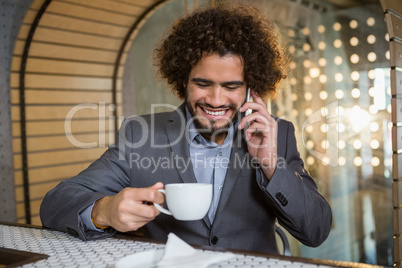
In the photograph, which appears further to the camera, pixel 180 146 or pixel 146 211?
pixel 180 146

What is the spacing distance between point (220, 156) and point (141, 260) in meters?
1.00

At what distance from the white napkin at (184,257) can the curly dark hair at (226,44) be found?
1.19 meters

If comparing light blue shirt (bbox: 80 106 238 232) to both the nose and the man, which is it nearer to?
the man

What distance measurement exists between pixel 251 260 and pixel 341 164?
2.56 metres

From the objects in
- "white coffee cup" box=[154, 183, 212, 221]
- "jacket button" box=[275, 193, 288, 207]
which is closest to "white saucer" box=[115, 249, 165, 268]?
"white coffee cup" box=[154, 183, 212, 221]

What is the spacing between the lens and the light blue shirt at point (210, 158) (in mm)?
1962

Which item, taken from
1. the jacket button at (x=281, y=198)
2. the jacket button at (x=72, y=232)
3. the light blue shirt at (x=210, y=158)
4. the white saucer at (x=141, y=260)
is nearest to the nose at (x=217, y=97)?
the light blue shirt at (x=210, y=158)

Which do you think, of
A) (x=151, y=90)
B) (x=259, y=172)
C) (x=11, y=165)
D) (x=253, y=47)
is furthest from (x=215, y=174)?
(x=151, y=90)

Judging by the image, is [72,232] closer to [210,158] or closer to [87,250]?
[87,250]

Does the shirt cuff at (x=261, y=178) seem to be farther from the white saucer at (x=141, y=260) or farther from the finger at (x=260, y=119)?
the white saucer at (x=141, y=260)

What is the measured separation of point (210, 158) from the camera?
203 cm

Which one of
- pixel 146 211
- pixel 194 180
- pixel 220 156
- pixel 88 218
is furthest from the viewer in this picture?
pixel 220 156

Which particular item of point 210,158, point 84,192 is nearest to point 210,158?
point 210,158

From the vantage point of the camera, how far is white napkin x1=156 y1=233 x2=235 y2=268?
998 mm
